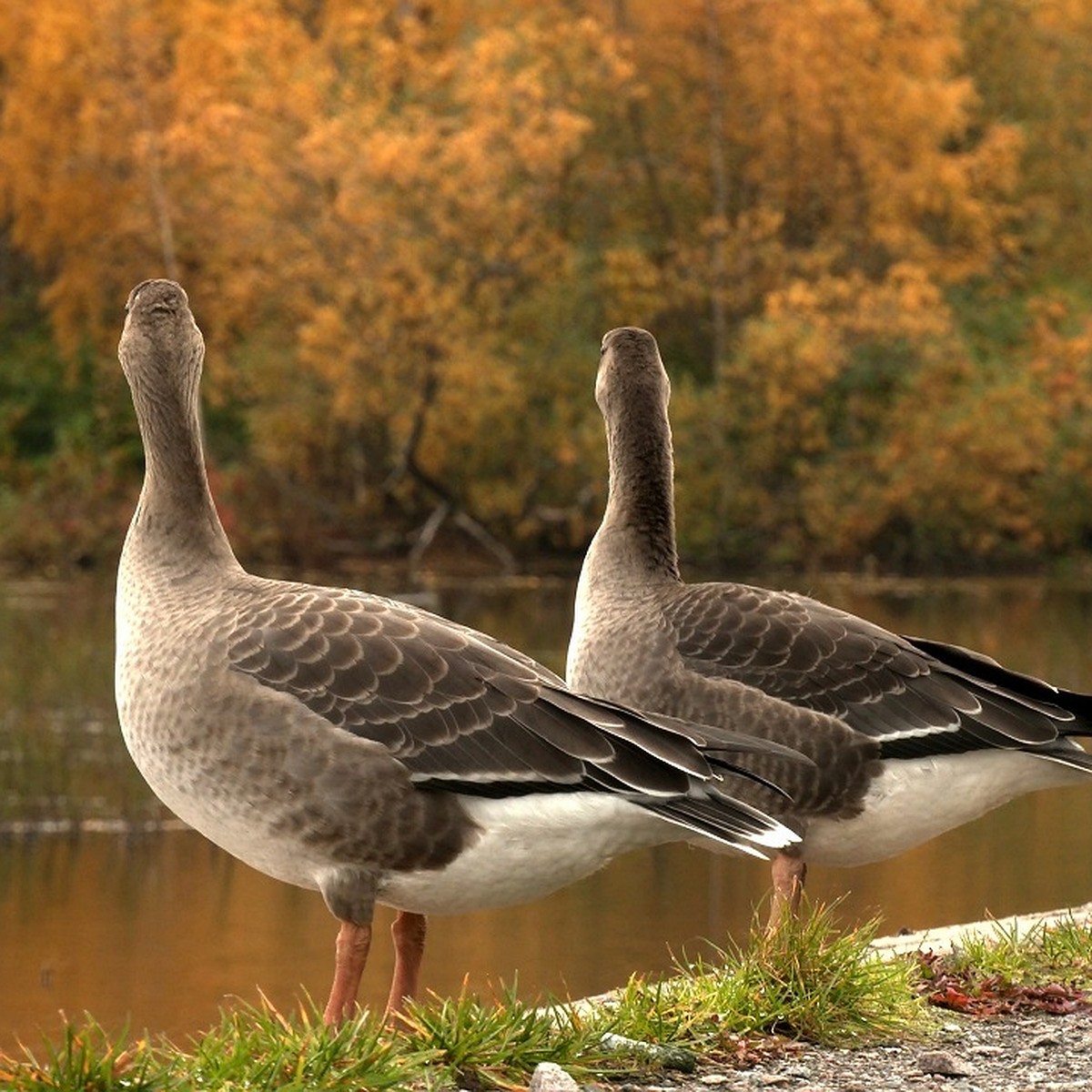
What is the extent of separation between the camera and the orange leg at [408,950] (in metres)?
6.27

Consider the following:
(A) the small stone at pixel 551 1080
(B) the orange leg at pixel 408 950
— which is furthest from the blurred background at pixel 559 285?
(A) the small stone at pixel 551 1080

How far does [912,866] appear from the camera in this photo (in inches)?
536

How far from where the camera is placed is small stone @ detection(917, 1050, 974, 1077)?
17.9 feet

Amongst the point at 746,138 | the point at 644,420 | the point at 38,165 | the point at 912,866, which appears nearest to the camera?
the point at 644,420

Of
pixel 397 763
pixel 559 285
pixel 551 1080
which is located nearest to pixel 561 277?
pixel 559 285

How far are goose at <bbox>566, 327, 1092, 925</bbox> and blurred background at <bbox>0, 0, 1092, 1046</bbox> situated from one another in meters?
23.8

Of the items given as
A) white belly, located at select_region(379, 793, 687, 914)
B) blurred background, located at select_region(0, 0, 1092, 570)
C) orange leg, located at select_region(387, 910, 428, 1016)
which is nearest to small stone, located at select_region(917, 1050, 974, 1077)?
white belly, located at select_region(379, 793, 687, 914)

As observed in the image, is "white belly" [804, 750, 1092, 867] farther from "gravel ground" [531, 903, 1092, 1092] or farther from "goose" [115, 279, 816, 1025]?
"goose" [115, 279, 816, 1025]

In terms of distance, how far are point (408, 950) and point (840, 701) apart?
212cm

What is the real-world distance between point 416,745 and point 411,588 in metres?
25.7

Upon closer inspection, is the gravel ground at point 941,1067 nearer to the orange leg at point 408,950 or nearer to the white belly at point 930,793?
the orange leg at point 408,950

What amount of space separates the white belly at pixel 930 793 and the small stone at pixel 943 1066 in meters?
2.00

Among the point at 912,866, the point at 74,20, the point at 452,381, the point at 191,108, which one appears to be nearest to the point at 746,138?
the point at 452,381

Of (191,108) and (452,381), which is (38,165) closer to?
(191,108)
